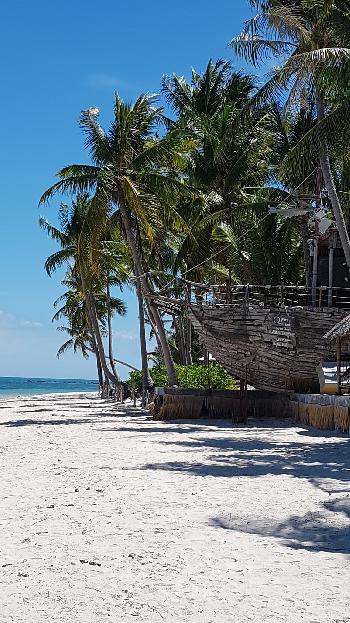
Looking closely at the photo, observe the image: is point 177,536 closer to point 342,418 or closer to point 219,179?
point 342,418

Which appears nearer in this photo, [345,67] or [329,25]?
[345,67]

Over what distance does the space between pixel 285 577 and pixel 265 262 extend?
72.5ft

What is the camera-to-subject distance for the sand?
469 cm

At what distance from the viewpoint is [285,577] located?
523 cm

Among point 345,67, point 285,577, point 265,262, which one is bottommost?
point 285,577

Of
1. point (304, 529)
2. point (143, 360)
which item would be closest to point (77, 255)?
point (143, 360)

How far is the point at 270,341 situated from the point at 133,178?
25.1 ft

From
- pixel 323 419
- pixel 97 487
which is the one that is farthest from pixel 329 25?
pixel 97 487

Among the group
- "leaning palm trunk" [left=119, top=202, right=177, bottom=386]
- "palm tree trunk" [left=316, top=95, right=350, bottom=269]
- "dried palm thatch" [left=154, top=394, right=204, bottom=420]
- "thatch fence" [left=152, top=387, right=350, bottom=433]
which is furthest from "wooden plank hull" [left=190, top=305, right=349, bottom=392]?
"palm tree trunk" [left=316, top=95, right=350, bottom=269]

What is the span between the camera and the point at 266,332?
19797 mm

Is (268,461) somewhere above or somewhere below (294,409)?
below

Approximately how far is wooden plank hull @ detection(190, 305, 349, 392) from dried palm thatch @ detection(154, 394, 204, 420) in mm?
1715

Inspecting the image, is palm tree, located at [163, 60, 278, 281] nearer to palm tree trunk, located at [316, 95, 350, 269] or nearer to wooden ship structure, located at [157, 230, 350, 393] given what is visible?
wooden ship structure, located at [157, 230, 350, 393]

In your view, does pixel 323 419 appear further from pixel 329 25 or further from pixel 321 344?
pixel 329 25
